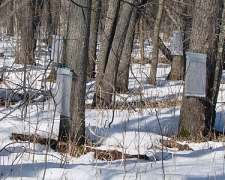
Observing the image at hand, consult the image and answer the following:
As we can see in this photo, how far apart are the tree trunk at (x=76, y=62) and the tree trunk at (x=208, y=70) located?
1474 millimetres

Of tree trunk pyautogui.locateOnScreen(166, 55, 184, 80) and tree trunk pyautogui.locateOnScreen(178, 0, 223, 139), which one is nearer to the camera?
tree trunk pyautogui.locateOnScreen(178, 0, 223, 139)

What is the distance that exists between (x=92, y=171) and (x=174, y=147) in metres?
2.00

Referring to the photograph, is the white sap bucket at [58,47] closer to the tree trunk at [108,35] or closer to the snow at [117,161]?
the snow at [117,161]

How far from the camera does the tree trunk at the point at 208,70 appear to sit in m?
6.03

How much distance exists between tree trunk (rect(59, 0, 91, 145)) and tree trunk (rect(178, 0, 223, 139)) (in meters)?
1.47

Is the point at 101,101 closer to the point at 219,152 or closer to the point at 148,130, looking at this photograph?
the point at 148,130

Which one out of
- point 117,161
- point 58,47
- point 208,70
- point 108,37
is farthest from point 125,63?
point 117,161

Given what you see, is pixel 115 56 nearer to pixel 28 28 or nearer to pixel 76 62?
pixel 76 62

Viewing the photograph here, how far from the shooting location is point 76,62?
527 centimetres

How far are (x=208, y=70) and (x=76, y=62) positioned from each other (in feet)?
5.89

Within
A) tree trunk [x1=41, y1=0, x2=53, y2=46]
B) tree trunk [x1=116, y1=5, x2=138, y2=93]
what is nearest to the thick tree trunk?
tree trunk [x1=41, y1=0, x2=53, y2=46]

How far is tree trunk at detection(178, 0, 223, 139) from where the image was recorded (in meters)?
6.03

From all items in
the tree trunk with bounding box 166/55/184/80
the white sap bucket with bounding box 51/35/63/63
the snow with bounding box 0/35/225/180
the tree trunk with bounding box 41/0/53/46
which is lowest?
the snow with bounding box 0/35/225/180

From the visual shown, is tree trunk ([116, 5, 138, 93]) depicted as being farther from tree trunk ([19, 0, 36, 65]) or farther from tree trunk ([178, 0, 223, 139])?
tree trunk ([178, 0, 223, 139])
